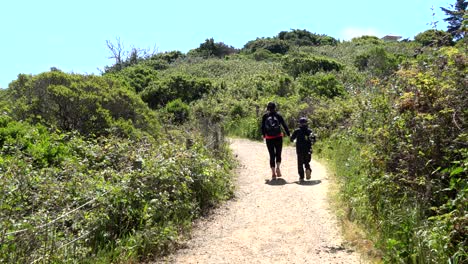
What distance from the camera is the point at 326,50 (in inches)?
1874

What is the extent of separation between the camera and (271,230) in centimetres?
656

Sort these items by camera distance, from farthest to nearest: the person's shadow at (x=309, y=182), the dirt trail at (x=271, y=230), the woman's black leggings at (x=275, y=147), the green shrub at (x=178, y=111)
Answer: the green shrub at (x=178, y=111) < the woman's black leggings at (x=275, y=147) < the person's shadow at (x=309, y=182) < the dirt trail at (x=271, y=230)

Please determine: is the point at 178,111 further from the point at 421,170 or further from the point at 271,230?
the point at 421,170

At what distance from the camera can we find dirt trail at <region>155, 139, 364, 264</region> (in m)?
5.62

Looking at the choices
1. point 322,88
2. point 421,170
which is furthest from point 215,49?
point 421,170

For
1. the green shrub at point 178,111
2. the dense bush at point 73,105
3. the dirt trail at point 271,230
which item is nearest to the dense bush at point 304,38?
the green shrub at point 178,111

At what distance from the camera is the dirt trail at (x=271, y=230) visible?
5621mm

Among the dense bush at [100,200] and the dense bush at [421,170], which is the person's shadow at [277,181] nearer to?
the dense bush at [100,200]

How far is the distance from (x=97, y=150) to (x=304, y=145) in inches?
168

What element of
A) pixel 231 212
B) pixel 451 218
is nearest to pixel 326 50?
pixel 231 212

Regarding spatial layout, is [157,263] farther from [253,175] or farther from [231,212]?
[253,175]


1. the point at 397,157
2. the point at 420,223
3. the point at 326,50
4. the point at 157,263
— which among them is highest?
the point at 326,50

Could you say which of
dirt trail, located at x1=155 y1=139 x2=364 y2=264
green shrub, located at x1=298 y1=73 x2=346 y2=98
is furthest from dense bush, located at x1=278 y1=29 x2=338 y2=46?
dirt trail, located at x1=155 y1=139 x2=364 y2=264

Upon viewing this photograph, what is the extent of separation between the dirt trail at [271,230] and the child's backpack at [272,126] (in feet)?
3.47
